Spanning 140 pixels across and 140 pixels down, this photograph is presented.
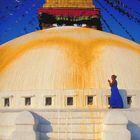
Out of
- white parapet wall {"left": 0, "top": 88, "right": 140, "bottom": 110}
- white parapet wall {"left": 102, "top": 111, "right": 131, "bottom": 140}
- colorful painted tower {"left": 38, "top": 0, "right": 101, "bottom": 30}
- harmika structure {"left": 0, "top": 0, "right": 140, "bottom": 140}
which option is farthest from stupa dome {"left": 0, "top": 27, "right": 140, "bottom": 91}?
colorful painted tower {"left": 38, "top": 0, "right": 101, "bottom": 30}

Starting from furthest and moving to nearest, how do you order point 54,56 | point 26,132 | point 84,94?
point 54,56 < point 84,94 < point 26,132

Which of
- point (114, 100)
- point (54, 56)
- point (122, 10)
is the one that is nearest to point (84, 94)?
point (114, 100)

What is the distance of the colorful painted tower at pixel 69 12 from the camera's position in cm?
2406

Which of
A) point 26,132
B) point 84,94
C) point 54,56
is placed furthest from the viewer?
point 54,56

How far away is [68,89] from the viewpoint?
49.9 feet

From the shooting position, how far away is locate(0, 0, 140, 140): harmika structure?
14748mm

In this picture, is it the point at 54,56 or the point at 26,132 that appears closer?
the point at 26,132

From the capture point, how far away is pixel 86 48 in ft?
54.2

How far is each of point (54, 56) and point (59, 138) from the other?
333 cm

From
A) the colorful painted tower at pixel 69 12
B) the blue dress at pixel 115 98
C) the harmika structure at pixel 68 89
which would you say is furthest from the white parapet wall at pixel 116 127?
the colorful painted tower at pixel 69 12

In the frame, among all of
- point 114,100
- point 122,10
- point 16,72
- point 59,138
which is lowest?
point 59,138

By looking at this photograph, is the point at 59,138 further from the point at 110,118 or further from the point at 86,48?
the point at 86,48

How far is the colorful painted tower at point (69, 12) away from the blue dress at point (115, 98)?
10265mm

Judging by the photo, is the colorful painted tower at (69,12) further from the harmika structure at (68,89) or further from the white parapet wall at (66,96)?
the white parapet wall at (66,96)
